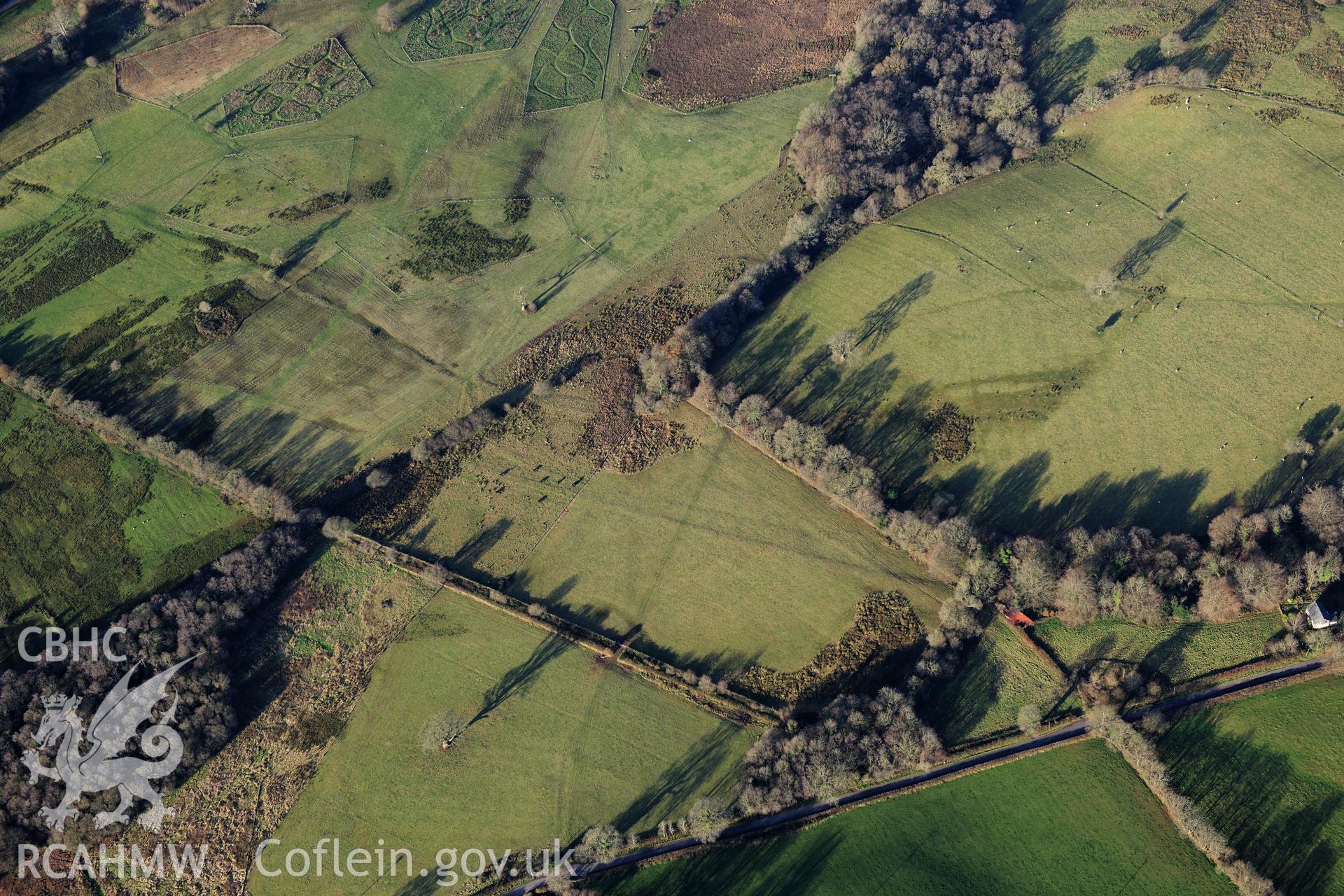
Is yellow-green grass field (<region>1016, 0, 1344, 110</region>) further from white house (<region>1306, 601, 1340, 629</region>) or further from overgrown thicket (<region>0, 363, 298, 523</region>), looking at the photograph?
overgrown thicket (<region>0, 363, 298, 523</region>)

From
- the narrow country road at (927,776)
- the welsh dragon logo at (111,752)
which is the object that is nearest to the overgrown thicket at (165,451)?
the welsh dragon logo at (111,752)

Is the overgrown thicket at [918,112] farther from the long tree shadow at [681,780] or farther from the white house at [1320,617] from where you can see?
the long tree shadow at [681,780]

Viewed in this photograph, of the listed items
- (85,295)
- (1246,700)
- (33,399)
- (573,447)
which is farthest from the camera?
(85,295)

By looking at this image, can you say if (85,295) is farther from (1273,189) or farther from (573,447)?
(1273,189)

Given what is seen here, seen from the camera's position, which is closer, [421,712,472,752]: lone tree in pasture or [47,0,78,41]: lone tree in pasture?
[421,712,472,752]: lone tree in pasture

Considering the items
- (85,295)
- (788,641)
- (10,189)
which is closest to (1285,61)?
(788,641)

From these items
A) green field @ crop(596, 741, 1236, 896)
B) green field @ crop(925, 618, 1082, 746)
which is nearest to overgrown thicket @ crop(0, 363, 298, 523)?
green field @ crop(596, 741, 1236, 896)
